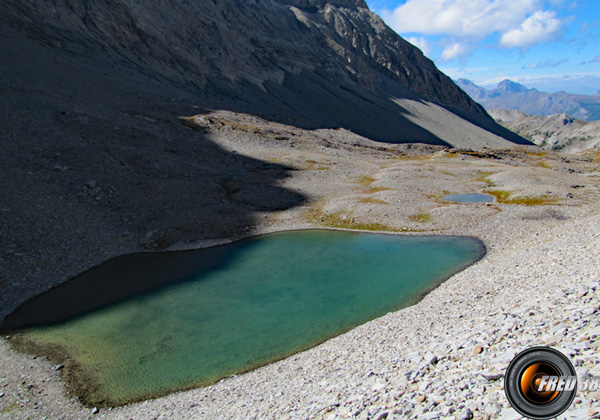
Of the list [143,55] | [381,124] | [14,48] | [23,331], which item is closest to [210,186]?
[23,331]

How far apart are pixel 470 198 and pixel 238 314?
46.9 metres

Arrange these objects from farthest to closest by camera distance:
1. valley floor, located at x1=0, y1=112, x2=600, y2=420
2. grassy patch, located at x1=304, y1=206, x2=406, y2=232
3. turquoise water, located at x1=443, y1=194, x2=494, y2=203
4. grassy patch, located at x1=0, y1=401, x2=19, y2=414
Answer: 1. turquoise water, located at x1=443, y1=194, x2=494, y2=203
2. grassy patch, located at x1=304, y1=206, x2=406, y2=232
3. grassy patch, located at x1=0, y1=401, x2=19, y2=414
4. valley floor, located at x1=0, y1=112, x2=600, y2=420

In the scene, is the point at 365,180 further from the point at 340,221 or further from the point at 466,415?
the point at 466,415

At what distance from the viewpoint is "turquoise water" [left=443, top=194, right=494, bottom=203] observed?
61919mm

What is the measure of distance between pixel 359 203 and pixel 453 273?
A: 71.5ft

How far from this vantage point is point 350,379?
20.0 m

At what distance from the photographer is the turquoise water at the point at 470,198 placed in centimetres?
6192

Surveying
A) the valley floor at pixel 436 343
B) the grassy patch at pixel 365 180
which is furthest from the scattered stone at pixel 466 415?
the grassy patch at pixel 365 180

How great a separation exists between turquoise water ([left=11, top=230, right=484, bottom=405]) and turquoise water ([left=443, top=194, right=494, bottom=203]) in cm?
1907

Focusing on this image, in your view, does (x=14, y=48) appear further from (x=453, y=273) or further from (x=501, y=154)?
(x=501, y=154)

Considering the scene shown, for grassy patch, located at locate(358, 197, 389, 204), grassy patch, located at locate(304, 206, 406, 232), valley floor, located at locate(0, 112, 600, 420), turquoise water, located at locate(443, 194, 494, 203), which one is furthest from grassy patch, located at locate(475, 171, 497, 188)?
grassy patch, located at locate(304, 206, 406, 232)

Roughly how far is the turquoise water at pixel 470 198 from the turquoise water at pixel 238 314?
751 inches

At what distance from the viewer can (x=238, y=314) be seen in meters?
30.6

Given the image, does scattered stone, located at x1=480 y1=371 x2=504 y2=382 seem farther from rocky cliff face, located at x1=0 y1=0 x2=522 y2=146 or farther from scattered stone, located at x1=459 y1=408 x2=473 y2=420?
rocky cliff face, located at x1=0 y1=0 x2=522 y2=146
